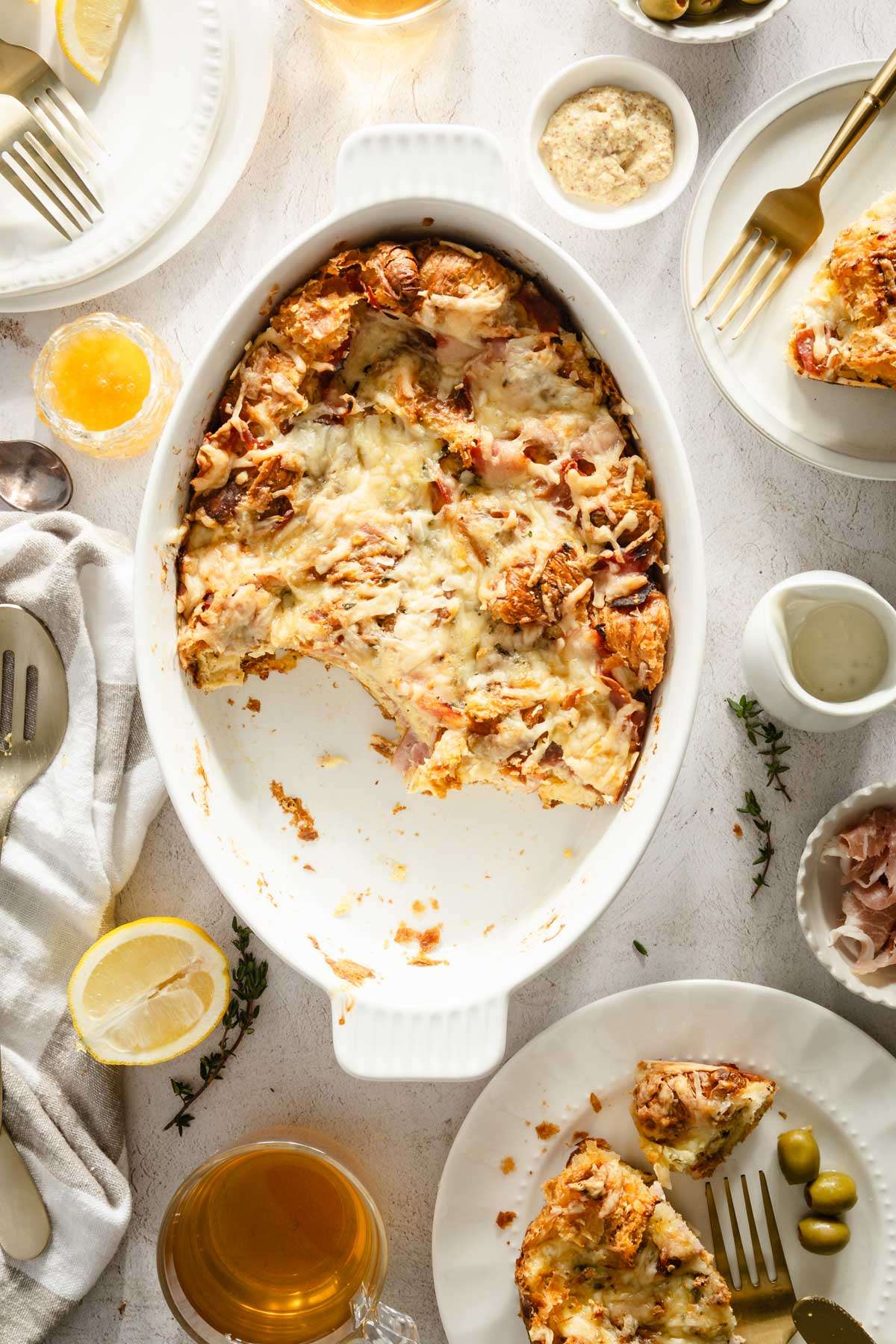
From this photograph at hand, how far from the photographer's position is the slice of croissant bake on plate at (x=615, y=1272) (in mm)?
2590

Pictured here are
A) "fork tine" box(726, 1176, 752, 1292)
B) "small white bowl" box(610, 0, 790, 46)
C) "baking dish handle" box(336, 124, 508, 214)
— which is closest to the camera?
"baking dish handle" box(336, 124, 508, 214)

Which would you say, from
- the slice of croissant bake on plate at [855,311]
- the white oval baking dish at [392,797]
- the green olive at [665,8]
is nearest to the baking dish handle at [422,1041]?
the white oval baking dish at [392,797]

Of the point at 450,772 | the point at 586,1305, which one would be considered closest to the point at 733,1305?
the point at 586,1305

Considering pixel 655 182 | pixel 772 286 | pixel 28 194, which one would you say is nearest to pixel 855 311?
pixel 772 286

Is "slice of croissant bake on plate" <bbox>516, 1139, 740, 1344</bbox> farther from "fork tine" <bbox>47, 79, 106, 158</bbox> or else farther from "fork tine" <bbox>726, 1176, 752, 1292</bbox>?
"fork tine" <bbox>47, 79, 106, 158</bbox>

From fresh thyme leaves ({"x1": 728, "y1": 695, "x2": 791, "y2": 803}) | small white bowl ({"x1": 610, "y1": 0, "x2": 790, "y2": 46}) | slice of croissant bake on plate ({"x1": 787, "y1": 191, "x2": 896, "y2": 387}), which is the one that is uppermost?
small white bowl ({"x1": 610, "y1": 0, "x2": 790, "y2": 46})

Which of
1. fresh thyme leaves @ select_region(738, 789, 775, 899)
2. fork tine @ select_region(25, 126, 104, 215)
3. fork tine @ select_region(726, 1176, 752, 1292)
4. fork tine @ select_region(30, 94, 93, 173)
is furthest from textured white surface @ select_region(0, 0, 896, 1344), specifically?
fork tine @ select_region(726, 1176, 752, 1292)

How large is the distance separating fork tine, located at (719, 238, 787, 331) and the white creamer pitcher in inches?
27.2

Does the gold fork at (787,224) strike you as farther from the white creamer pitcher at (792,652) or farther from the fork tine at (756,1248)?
the fork tine at (756,1248)

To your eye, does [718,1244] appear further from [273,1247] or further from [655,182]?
[655,182]

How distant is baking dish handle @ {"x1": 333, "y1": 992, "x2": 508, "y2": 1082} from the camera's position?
92.7 inches

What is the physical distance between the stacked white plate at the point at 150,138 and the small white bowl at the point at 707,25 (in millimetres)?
951

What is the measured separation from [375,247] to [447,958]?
1759 mm

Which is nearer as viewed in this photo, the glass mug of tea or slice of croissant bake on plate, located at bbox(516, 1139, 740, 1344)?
slice of croissant bake on plate, located at bbox(516, 1139, 740, 1344)
